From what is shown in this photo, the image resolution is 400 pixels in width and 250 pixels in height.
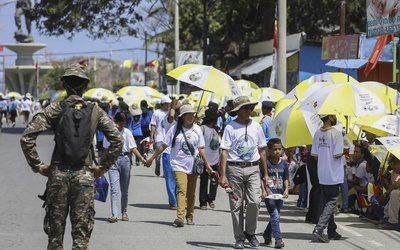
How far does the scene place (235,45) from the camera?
50312 millimetres

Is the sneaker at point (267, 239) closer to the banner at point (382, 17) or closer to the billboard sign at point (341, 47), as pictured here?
the banner at point (382, 17)

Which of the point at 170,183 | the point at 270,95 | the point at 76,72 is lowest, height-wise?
the point at 170,183

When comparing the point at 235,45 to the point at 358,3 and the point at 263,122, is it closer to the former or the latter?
the point at 358,3

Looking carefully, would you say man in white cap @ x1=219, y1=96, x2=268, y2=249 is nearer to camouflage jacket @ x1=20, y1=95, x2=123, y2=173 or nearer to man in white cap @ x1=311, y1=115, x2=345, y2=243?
man in white cap @ x1=311, y1=115, x2=345, y2=243

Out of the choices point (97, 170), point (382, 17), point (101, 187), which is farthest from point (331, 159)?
point (382, 17)

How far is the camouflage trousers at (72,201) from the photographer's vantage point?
730 cm

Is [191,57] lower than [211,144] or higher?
higher

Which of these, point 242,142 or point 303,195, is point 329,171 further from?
point 303,195

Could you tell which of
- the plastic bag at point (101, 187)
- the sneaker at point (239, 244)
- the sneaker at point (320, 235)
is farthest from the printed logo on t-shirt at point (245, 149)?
the plastic bag at point (101, 187)

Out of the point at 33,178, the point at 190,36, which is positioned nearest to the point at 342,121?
the point at 33,178

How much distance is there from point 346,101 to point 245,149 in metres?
2.62

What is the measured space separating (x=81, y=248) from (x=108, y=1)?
115 ft

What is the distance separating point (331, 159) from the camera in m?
11.7

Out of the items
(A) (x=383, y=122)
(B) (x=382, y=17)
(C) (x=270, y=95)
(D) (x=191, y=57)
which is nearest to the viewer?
(A) (x=383, y=122)
